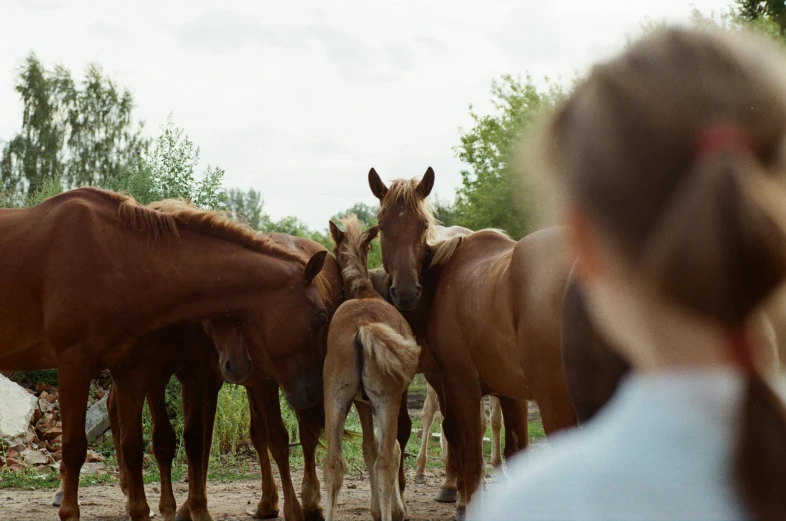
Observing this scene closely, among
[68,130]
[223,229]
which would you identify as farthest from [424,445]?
[68,130]

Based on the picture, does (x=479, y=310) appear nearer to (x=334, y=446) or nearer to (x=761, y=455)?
(x=334, y=446)

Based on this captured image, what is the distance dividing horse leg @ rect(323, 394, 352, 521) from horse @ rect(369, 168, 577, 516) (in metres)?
1.07

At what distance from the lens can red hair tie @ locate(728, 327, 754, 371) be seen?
864 mm

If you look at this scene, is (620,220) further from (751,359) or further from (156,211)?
(156,211)

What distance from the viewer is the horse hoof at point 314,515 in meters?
7.03

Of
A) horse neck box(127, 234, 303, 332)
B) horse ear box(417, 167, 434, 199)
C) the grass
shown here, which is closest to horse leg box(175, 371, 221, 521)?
horse neck box(127, 234, 303, 332)

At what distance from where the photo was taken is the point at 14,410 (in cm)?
1023

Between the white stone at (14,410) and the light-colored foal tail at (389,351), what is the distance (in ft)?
19.2

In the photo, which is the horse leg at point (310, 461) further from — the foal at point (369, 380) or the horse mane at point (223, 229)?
the horse mane at point (223, 229)

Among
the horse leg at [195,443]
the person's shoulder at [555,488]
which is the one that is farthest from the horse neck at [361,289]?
the person's shoulder at [555,488]

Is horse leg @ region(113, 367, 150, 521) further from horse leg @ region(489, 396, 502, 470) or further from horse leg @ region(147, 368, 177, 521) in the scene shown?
horse leg @ region(489, 396, 502, 470)

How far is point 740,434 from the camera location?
865mm

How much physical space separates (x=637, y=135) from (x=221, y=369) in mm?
5898

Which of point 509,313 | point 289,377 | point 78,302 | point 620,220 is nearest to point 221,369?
point 289,377
